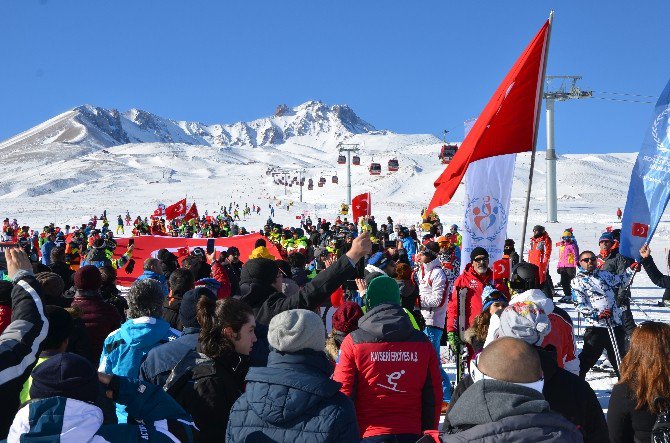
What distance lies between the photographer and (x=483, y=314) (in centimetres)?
473

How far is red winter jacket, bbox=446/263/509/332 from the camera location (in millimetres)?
6480

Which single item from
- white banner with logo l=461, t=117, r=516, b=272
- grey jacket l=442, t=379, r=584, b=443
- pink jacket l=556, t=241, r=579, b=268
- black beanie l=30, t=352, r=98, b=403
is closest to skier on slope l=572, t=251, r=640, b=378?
white banner with logo l=461, t=117, r=516, b=272

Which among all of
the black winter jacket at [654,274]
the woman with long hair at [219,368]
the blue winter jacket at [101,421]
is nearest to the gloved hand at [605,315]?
the black winter jacket at [654,274]

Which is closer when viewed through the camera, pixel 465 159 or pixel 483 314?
pixel 483 314

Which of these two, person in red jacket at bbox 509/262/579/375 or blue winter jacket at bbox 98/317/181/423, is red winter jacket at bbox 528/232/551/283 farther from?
blue winter jacket at bbox 98/317/181/423

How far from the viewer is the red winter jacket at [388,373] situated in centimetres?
368

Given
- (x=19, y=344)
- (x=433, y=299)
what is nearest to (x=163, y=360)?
(x=19, y=344)

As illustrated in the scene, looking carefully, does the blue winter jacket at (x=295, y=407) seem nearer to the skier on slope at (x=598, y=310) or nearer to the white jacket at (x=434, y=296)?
the skier on slope at (x=598, y=310)

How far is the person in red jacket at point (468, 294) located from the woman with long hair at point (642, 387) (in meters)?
3.00

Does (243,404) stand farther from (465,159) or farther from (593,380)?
(593,380)

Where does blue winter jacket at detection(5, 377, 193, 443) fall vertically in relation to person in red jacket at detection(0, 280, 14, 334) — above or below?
below

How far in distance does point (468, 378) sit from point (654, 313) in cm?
975

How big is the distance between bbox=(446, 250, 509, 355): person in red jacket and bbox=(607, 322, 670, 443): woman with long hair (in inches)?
118

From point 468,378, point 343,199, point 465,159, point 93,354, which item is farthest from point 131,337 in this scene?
point 343,199
